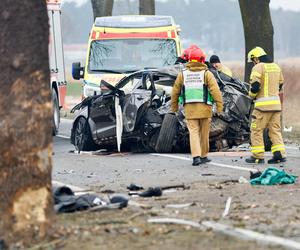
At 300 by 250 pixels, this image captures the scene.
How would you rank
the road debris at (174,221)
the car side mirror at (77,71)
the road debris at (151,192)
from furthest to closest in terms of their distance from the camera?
the car side mirror at (77,71) < the road debris at (151,192) < the road debris at (174,221)

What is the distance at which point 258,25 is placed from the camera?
21062mm

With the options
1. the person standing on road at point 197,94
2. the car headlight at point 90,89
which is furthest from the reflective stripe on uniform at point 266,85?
the car headlight at point 90,89

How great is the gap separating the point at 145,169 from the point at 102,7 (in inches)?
850

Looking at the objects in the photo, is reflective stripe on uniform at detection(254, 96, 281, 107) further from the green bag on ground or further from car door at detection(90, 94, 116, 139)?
car door at detection(90, 94, 116, 139)

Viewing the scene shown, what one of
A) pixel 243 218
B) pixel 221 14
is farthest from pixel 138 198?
pixel 221 14

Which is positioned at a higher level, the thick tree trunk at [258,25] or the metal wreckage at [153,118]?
the thick tree trunk at [258,25]

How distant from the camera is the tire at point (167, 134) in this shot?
1595 centimetres

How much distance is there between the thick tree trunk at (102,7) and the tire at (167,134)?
18786mm

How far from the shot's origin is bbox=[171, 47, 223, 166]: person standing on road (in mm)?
14188

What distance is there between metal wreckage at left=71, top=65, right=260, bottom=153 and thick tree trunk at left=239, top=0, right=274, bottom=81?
4.14m

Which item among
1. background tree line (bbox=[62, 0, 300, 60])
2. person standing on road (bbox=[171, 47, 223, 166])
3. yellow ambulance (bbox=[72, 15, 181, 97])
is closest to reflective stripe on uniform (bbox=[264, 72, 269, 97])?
person standing on road (bbox=[171, 47, 223, 166])

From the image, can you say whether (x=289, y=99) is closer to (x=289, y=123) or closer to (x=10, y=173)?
(x=289, y=123)

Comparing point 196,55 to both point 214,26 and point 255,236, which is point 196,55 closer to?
point 255,236

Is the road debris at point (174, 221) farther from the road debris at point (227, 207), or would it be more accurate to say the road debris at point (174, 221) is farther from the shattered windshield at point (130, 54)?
the shattered windshield at point (130, 54)
